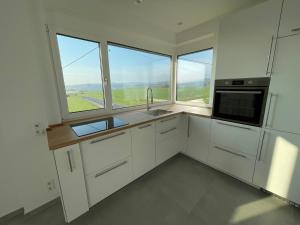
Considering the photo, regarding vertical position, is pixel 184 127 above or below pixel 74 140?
below

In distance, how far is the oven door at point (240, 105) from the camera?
158cm

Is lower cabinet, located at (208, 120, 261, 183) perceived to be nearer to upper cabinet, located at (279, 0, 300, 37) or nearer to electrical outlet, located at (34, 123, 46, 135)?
upper cabinet, located at (279, 0, 300, 37)

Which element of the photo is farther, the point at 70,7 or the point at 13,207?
the point at 70,7

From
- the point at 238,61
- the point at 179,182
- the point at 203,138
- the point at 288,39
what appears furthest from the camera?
the point at 203,138

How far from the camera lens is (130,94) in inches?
98.3

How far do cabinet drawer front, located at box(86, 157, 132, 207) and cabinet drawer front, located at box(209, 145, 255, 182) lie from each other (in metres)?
1.30

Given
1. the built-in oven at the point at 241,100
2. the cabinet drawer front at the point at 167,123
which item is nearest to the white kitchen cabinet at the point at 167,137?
the cabinet drawer front at the point at 167,123

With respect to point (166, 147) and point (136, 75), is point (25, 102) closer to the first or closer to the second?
Result: point (136, 75)

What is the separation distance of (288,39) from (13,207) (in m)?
3.31

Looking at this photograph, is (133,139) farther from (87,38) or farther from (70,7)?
(70,7)

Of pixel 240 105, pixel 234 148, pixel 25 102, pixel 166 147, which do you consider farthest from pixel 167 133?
pixel 25 102

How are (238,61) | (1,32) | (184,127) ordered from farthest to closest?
(184,127) < (238,61) < (1,32)

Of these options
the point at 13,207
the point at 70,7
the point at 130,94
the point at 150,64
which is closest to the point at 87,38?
the point at 70,7

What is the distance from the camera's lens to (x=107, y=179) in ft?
5.00
